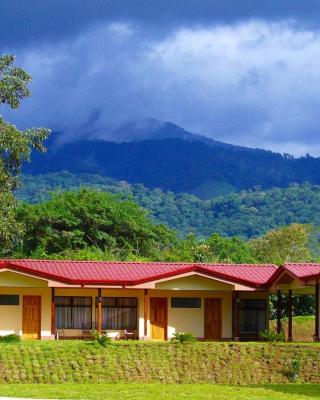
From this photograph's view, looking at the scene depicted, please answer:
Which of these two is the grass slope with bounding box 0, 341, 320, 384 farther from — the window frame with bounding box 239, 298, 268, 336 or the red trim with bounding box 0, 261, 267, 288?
the window frame with bounding box 239, 298, 268, 336

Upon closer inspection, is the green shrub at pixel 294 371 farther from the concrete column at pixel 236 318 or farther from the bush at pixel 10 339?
the bush at pixel 10 339

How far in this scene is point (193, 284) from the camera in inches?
1692

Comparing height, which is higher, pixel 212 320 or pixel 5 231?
pixel 5 231

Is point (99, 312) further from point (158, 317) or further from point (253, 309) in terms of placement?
point (253, 309)

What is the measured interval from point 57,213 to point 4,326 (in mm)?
27183

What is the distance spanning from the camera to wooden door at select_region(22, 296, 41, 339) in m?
42.2

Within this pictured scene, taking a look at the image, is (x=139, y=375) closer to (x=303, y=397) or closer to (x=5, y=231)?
(x=303, y=397)

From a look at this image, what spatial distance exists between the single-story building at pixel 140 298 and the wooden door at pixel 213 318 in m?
0.04

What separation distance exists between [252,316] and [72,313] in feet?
27.1

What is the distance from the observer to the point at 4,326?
4206 cm

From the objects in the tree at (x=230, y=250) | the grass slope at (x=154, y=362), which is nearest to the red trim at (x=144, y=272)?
the grass slope at (x=154, y=362)

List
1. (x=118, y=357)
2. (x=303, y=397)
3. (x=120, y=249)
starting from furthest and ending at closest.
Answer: (x=120, y=249)
(x=118, y=357)
(x=303, y=397)

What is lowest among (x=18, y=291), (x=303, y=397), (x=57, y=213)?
(x=303, y=397)

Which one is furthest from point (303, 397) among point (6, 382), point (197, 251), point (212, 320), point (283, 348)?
point (197, 251)
